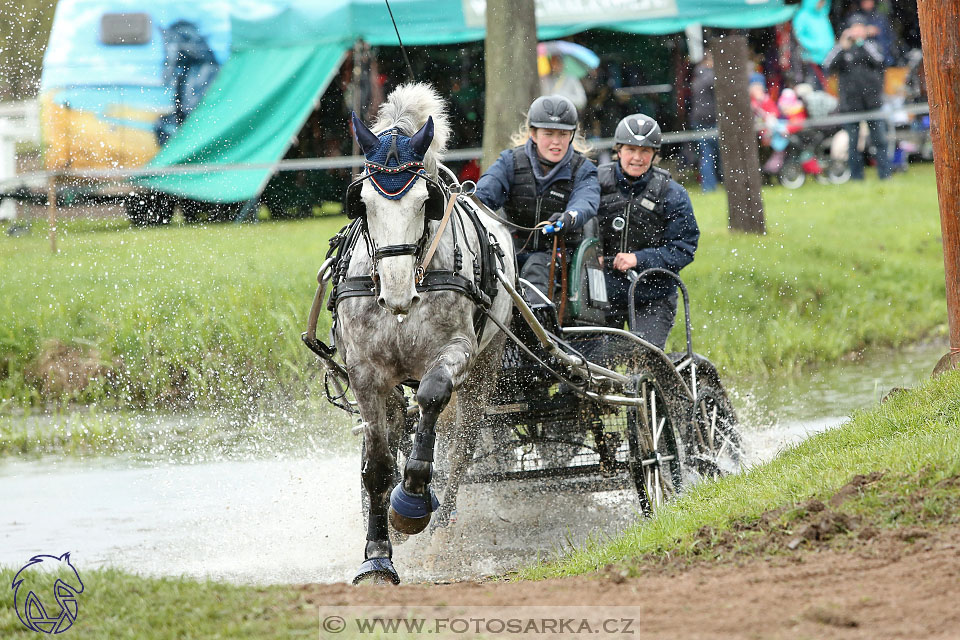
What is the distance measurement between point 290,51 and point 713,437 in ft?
27.5

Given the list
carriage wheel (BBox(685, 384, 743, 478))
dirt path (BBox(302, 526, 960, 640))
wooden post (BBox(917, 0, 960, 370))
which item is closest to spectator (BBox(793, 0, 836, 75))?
wooden post (BBox(917, 0, 960, 370))

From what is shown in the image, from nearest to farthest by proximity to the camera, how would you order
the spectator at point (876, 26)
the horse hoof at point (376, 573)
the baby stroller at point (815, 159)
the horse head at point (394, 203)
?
1. the horse head at point (394, 203)
2. the horse hoof at point (376, 573)
3. the spectator at point (876, 26)
4. the baby stroller at point (815, 159)

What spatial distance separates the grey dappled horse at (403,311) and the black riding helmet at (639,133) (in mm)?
1831

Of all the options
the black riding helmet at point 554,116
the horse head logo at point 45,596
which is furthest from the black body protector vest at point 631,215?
the horse head logo at point 45,596

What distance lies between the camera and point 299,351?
10.0 metres

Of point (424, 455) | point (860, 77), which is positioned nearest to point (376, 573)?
point (424, 455)

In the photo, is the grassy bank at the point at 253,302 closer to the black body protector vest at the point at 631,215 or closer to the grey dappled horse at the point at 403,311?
the black body protector vest at the point at 631,215

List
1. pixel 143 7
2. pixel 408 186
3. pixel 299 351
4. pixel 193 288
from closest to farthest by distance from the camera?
pixel 408 186 < pixel 299 351 < pixel 193 288 < pixel 143 7

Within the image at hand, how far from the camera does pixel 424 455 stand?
509 cm

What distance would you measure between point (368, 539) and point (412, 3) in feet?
31.9

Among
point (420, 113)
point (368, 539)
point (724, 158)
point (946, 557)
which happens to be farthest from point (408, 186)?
point (724, 158)

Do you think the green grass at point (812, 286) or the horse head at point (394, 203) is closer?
the horse head at point (394, 203)

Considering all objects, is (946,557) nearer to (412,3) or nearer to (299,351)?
(299,351)

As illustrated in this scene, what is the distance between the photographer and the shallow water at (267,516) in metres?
6.20
